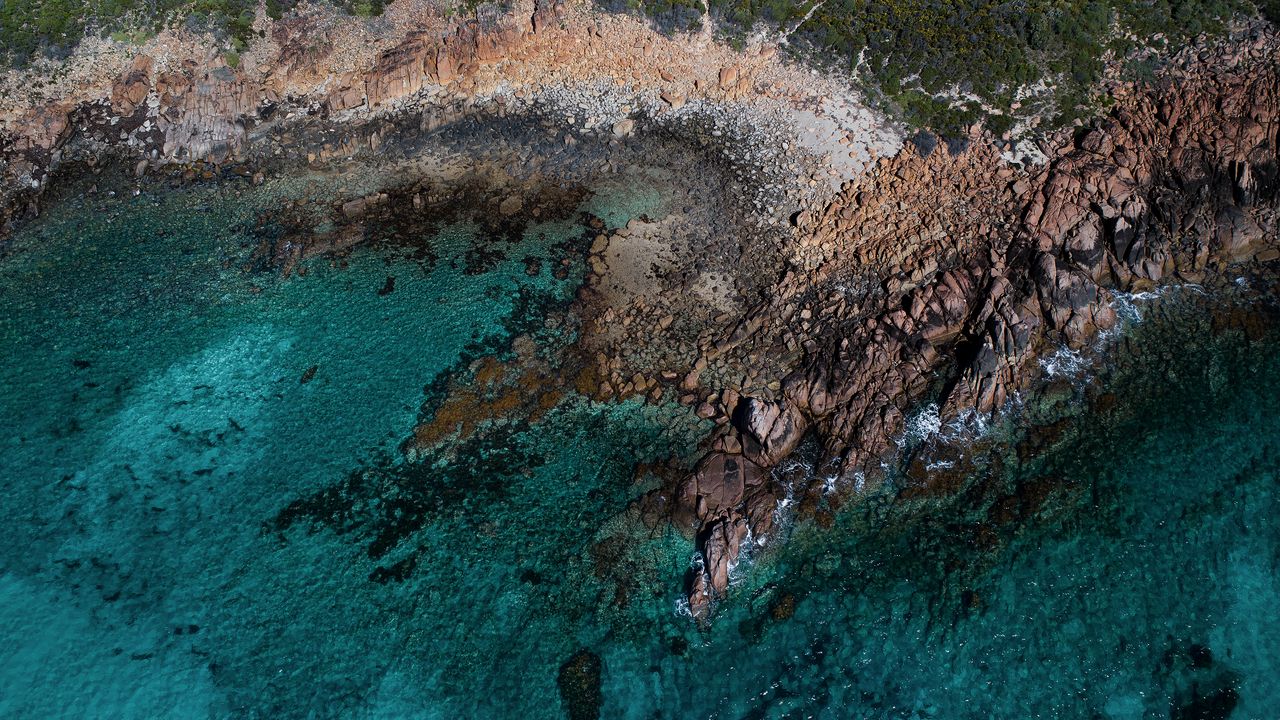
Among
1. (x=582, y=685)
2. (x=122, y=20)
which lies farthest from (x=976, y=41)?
(x=122, y=20)

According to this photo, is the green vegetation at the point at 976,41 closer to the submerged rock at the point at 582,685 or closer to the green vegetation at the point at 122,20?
the green vegetation at the point at 122,20

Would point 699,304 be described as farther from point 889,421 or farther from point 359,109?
point 359,109

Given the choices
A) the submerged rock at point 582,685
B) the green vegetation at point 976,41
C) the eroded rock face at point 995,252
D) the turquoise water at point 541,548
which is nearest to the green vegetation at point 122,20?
the turquoise water at point 541,548

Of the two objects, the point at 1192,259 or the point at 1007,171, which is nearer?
the point at 1192,259

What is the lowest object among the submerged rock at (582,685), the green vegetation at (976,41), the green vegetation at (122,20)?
the submerged rock at (582,685)

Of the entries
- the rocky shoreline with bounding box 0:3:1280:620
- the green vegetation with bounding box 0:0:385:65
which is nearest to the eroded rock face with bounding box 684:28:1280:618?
the rocky shoreline with bounding box 0:3:1280:620

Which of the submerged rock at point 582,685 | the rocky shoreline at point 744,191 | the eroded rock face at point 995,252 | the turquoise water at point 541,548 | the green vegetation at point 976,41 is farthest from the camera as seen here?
the green vegetation at point 976,41

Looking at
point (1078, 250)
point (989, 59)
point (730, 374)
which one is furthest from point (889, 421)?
point (989, 59)
